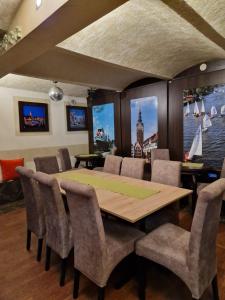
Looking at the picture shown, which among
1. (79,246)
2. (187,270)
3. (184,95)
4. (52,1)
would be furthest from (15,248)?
(184,95)

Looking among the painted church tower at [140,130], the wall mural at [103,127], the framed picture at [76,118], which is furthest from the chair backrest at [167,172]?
the framed picture at [76,118]

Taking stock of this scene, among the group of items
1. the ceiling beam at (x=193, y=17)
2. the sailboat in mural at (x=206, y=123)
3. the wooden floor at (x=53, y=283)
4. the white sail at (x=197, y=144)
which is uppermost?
the ceiling beam at (x=193, y=17)

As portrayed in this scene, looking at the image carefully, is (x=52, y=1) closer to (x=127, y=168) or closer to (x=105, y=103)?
(x=127, y=168)

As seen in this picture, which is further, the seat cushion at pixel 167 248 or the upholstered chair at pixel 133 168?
the upholstered chair at pixel 133 168

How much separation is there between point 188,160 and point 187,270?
8.98 feet

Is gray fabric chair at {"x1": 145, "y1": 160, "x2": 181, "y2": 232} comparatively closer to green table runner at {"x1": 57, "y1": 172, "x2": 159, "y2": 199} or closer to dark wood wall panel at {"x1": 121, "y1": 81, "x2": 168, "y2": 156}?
green table runner at {"x1": 57, "y1": 172, "x2": 159, "y2": 199}

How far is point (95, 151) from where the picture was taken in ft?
19.6

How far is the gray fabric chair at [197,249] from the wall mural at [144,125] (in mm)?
2980

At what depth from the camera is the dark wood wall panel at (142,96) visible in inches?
165

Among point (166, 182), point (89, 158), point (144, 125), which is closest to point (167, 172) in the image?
point (166, 182)

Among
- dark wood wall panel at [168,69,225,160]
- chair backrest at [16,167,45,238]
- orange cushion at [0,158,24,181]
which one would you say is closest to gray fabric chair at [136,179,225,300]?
chair backrest at [16,167,45,238]

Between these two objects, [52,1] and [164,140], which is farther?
[164,140]

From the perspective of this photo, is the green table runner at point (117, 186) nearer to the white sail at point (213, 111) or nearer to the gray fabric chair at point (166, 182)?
the gray fabric chair at point (166, 182)

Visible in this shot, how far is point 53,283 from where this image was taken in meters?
1.90
